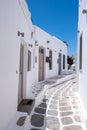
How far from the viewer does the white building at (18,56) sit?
11.6 ft

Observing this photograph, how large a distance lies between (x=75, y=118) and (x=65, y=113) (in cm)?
57

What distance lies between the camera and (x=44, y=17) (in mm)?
13148

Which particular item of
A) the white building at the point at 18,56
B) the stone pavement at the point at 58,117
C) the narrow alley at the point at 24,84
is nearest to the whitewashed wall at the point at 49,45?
the white building at the point at 18,56

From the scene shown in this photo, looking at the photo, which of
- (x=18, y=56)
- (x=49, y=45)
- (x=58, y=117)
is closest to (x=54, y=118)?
(x=58, y=117)

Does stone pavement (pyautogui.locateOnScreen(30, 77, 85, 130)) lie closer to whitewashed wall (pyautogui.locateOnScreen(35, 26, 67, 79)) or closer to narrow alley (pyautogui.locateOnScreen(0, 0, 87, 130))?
narrow alley (pyautogui.locateOnScreen(0, 0, 87, 130))

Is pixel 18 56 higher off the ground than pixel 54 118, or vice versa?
pixel 18 56

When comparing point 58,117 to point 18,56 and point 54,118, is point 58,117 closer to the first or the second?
point 54,118

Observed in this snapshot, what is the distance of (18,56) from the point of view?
5230 mm

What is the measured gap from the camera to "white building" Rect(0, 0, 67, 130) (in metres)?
3.53

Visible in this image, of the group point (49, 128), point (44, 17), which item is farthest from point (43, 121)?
point (44, 17)

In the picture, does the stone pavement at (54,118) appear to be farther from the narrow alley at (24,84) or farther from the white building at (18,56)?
the white building at (18,56)

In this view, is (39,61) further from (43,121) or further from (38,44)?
(43,121)

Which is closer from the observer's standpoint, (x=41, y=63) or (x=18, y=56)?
(x=18, y=56)

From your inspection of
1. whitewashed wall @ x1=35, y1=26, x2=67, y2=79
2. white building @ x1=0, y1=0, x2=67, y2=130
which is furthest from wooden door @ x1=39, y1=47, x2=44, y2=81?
whitewashed wall @ x1=35, y1=26, x2=67, y2=79
